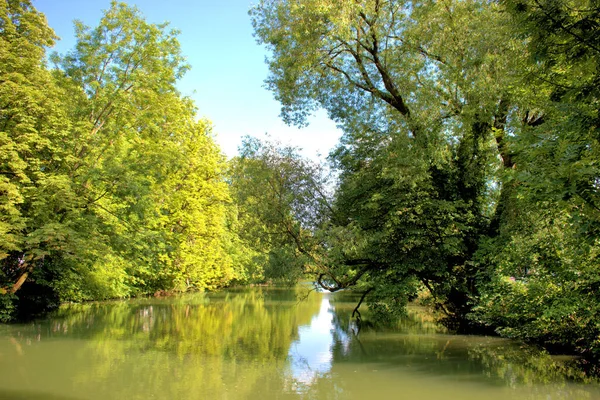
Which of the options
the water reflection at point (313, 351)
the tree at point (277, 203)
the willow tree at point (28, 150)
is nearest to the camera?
the water reflection at point (313, 351)

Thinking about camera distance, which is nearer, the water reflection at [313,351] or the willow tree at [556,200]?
the willow tree at [556,200]

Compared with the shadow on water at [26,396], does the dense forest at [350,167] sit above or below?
above

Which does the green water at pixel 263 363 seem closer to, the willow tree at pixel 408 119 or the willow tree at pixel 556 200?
the willow tree at pixel 556 200

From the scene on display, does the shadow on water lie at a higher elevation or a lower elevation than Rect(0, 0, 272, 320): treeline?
lower

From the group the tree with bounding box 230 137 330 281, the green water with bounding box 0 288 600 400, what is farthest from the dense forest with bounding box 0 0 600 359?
the green water with bounding box 0 288 600 400

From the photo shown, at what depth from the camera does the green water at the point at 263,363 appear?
7.85 meters

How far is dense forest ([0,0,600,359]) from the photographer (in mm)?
11570

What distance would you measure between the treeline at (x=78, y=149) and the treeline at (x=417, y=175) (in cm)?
520

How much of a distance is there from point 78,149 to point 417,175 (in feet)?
39.7

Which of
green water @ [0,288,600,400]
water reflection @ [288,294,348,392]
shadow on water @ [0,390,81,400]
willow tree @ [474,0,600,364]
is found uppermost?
willow tree @ [474,0,600,364]

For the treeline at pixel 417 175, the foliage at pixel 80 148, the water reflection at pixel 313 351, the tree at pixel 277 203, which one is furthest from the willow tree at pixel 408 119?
the foliage at pixel 80 148

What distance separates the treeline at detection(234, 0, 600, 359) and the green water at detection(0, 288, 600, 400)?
1.40 metres

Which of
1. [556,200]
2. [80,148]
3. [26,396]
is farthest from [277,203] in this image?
[556,200]

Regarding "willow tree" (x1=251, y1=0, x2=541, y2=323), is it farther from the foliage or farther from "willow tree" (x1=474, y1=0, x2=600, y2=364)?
the foliage
